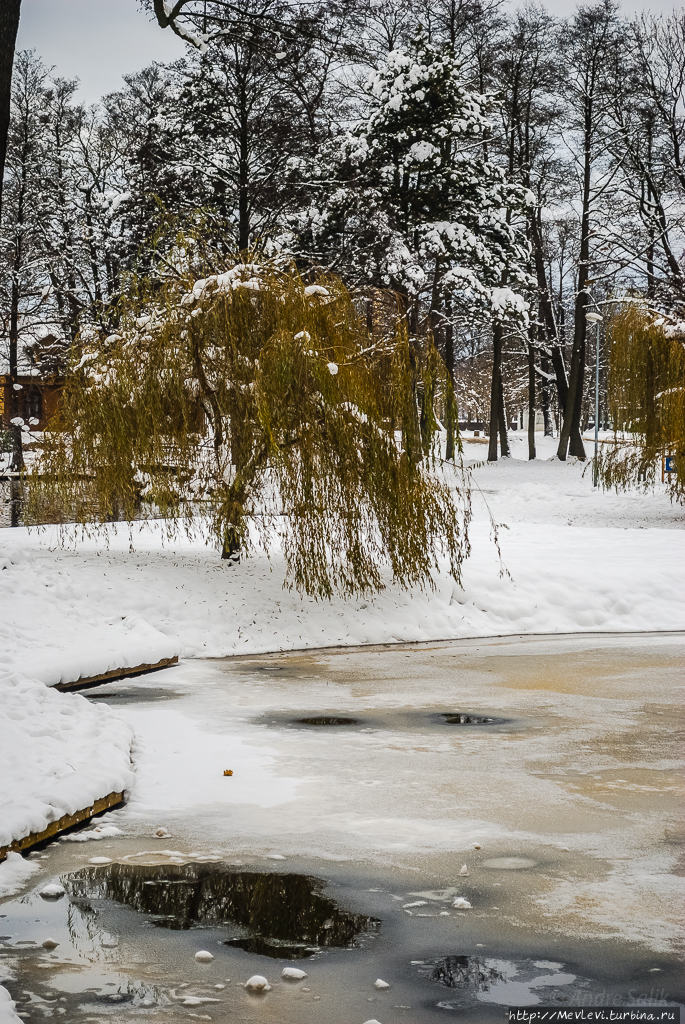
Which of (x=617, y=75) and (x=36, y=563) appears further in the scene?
(x=617, y=75)

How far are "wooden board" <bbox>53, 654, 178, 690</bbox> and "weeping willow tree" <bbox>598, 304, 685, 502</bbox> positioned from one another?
1543cm

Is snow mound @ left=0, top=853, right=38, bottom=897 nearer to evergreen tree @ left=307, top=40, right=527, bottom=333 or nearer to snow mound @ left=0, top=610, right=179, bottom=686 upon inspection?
snow mound @ left=0, top=610, right=179, bottom=686

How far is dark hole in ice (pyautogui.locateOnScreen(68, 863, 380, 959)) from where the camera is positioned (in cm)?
464

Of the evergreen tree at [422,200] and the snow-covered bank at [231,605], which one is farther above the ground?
the evergreen tree at [422,200]

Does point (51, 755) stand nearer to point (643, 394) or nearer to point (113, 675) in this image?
point (113, 675)

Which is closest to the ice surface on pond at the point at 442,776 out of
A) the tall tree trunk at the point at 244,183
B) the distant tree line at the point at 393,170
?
the distant tree line at the point at 393,170

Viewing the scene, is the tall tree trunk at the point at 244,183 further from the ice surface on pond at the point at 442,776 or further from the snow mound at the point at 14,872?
the snow mound at the point at 14,872

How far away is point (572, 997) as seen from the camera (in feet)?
13.1

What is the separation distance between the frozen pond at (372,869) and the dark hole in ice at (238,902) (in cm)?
1

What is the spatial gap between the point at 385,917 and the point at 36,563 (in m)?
10.5

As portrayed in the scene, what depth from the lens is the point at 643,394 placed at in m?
25.3

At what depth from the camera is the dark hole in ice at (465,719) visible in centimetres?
903

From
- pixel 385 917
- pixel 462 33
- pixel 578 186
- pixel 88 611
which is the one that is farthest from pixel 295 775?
pixel 578 186

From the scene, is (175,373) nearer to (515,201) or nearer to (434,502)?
(434,502)
